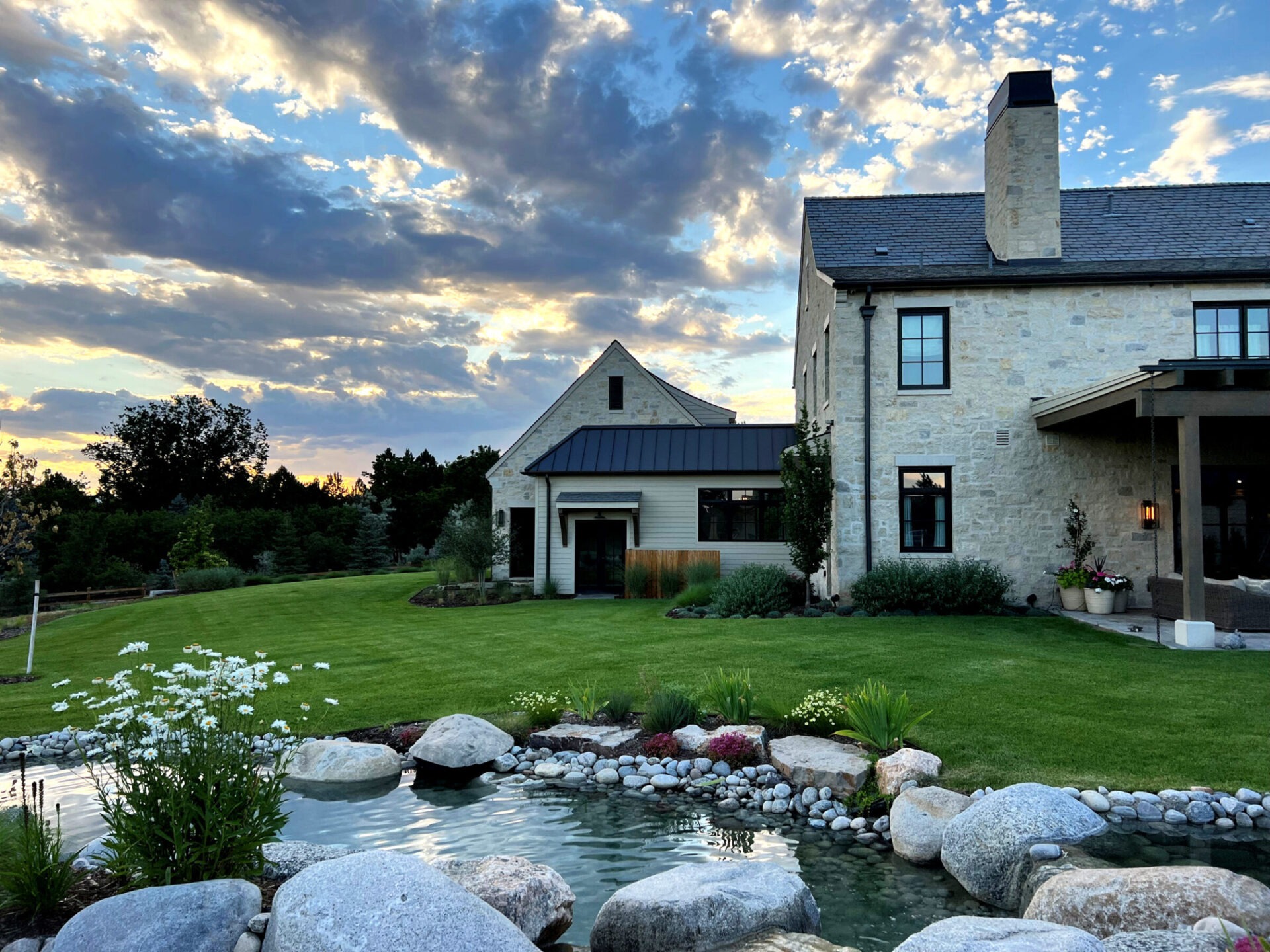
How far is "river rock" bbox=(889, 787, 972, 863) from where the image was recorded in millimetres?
5125

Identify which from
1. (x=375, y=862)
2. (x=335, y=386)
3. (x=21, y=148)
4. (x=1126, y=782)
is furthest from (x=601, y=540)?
(x=375, y=862)

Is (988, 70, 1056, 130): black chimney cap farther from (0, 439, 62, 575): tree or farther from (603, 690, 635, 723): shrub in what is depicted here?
(0, 439, 62, 575): tree

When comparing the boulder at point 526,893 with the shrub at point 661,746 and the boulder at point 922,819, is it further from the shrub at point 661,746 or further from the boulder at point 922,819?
the shrub at point 661,746

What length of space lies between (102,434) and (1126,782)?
5993 cm

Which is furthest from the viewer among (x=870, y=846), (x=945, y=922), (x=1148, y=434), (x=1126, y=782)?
(x=1148, y=434)

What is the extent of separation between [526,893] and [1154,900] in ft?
9.82

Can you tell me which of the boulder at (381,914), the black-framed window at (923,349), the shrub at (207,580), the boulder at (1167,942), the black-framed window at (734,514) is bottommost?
the shrub at (207,580)

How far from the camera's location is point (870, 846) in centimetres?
545

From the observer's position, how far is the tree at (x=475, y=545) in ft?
67.3

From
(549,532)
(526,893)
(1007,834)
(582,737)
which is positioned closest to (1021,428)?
(582,737)

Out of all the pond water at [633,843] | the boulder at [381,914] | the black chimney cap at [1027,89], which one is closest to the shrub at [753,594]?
the pond water at [633,843]

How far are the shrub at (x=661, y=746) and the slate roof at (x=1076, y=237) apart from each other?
10.6 m

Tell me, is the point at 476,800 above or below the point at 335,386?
below

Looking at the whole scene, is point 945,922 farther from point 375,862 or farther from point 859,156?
point 859,156
